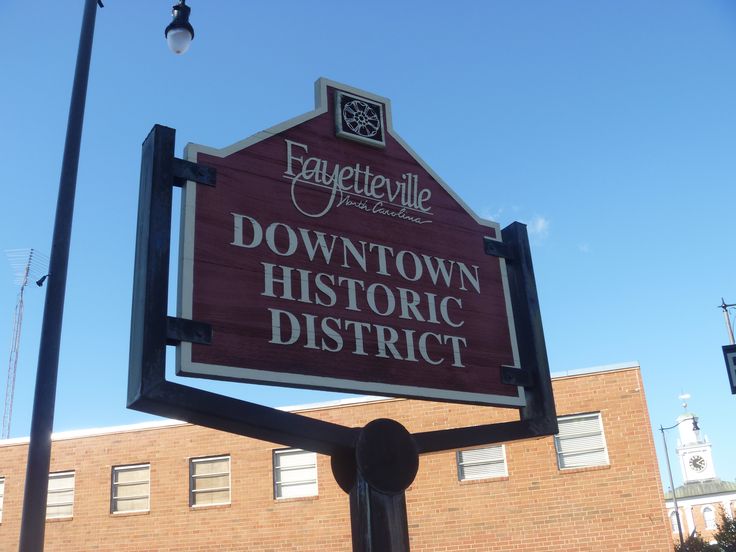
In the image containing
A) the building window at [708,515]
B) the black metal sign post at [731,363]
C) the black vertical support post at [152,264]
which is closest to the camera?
the black vertical support post at [152,264]

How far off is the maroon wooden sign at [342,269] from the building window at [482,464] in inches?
617

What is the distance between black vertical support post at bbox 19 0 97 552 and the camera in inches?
225

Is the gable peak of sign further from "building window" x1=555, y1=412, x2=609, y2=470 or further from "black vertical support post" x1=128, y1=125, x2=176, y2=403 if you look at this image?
"building window" x1=555, y1=412, x2=609, y2=470

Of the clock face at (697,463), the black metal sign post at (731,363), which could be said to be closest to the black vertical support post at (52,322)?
the black metal sign post at (731,363)

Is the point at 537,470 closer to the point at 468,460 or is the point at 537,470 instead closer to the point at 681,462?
the point at 468,460

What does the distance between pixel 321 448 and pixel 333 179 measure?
1.60 metres

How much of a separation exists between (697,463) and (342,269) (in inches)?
5066

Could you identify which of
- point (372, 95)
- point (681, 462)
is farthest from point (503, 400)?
point (681, 462)

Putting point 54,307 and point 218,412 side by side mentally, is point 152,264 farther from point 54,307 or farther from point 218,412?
point 54,307

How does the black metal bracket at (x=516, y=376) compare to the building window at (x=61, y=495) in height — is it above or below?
below

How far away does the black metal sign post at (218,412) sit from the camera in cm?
369

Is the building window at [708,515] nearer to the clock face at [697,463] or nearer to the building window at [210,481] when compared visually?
the clock face at [697,463]

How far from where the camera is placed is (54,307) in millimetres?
6586

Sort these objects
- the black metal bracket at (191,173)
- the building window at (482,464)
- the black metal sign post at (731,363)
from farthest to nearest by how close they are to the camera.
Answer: the building window at (482,464) < the black metal sign post at (731,363) < the black metal bracket at (191,173)
